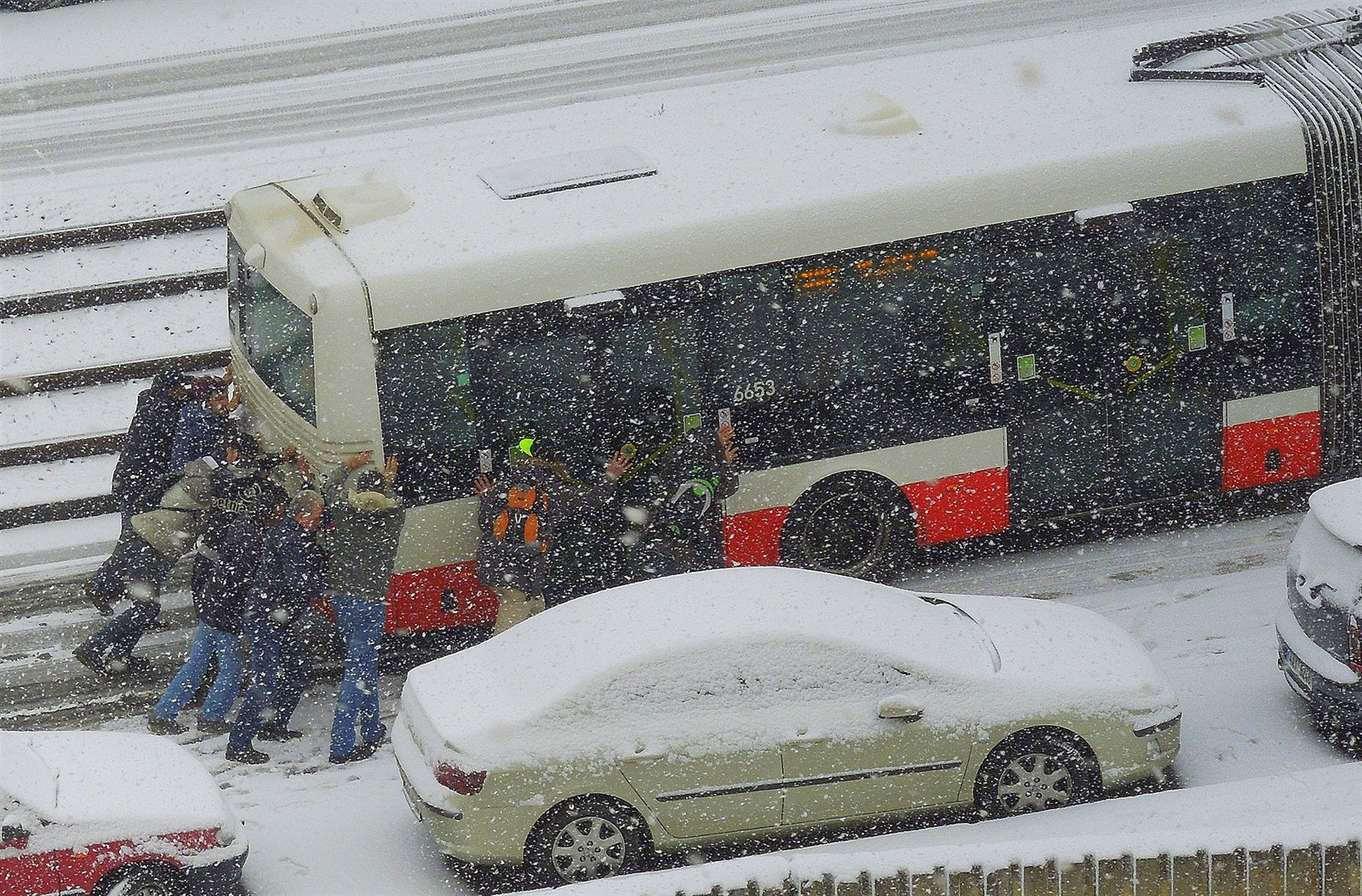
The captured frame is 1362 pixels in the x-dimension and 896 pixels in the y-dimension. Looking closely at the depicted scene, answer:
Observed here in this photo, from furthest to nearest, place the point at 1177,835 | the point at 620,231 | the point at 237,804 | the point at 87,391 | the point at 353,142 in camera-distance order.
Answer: the point at 353,142 < the point at 87,391 < the point at 620,231 < the point at 237,804 < the point at 1177,835

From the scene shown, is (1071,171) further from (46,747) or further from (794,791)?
(46,747)

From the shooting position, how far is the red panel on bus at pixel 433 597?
11.4 metres

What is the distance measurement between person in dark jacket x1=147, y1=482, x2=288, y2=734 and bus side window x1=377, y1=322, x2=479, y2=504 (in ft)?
2.56

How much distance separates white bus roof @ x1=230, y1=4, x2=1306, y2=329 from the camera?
11.2 meters

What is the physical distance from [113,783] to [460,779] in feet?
5.61

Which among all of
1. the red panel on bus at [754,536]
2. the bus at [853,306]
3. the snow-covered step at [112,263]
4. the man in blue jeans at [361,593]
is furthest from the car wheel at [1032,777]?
the snow-covered step at [112,263]

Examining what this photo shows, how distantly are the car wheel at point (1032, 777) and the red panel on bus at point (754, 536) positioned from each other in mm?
2975

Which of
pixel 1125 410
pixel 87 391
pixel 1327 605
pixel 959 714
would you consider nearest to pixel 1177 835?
pixel 959 714

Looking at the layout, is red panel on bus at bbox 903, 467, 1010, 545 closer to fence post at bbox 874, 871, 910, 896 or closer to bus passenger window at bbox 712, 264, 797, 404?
bus passenger window at bbox 712, 264, 797, 404

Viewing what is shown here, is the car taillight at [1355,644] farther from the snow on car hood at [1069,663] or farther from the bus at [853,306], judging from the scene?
the bus at [853,306]

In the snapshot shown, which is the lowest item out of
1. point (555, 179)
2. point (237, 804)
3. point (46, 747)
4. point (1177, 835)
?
point (237, 804)

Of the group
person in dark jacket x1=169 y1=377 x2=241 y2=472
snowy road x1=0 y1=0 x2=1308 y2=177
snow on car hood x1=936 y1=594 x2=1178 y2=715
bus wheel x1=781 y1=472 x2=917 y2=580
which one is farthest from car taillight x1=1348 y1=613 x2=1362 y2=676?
snowy road x1=0 y1=0 x2=1308 y2=177

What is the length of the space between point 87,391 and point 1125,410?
8.71m

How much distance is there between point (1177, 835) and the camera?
6.11 metres
